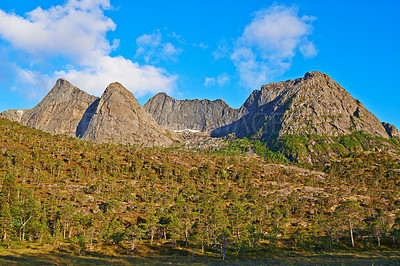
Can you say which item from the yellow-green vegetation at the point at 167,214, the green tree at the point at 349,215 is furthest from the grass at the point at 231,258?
the green tree at the point at 349,215

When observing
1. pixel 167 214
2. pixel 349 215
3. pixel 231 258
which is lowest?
pixel 231 258

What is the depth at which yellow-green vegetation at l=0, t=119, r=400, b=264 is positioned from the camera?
7195cm

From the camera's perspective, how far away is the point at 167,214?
9794cm

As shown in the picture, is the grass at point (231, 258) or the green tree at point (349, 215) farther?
the green tree at point (349, 215)

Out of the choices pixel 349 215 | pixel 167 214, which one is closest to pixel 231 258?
pixel 167 214

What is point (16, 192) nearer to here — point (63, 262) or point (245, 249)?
point (63, 262)

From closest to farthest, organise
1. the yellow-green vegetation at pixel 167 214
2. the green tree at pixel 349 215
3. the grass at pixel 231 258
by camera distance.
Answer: the grass at pixel 231 258 < the yellow-green vegetation at pixel 167 214 < the green tree at pixel 349 215

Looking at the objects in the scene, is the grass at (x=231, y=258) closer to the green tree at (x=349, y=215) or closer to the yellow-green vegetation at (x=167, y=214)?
the yellow-green vegetation at (x=167, y=214)

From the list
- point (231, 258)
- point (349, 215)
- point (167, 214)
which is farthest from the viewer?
point (167, 214)

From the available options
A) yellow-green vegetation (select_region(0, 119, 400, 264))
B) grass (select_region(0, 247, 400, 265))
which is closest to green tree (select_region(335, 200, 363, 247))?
yellow-green vegetation (select_region(0, 119, 400, 264))

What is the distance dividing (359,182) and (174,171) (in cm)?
15612

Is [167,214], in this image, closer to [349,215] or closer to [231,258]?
[231,258]

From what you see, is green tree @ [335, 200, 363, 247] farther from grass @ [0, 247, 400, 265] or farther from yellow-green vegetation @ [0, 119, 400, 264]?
grass @ [0, 247, 400, 265]

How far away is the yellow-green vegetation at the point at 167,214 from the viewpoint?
71950 mm
